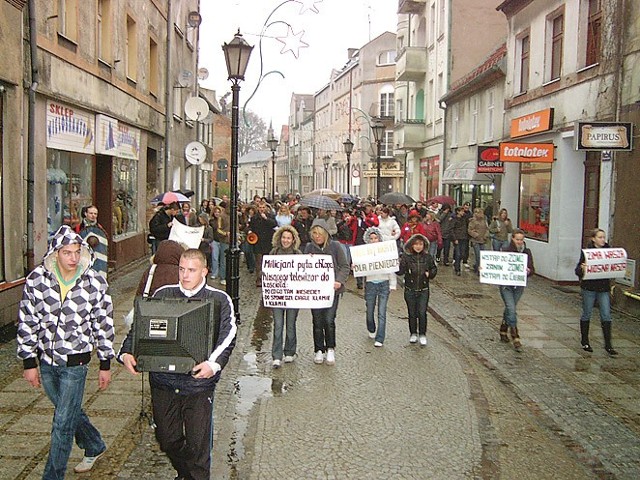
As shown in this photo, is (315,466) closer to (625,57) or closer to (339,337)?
(339,337)

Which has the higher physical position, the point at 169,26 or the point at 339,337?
the point at 169,26

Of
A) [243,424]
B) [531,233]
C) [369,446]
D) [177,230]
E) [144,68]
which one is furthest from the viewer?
[144,68]

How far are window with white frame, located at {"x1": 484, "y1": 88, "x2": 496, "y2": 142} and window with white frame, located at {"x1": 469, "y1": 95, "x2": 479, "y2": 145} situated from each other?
1396mm

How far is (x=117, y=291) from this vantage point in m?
14.5

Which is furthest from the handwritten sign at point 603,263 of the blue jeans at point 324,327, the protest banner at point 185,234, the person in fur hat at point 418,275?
the protest banner at point 185,234

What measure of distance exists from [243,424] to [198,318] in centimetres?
258

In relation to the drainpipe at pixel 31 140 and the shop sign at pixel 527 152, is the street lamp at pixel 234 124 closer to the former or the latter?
the drainpipe at pixel 31 140

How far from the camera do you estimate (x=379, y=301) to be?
10.4 metres

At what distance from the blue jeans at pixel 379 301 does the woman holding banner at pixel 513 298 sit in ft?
5.63

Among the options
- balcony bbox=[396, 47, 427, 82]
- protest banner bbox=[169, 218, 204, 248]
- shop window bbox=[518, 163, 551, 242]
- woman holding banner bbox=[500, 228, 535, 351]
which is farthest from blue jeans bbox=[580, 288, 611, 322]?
balcony bbox=[396, 47, 427, 82]

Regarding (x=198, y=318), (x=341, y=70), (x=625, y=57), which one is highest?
(x=341, y=70)

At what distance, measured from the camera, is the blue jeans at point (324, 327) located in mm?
9258

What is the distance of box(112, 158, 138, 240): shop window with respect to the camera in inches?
712

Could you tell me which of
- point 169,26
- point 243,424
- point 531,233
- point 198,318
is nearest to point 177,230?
point 243,424
